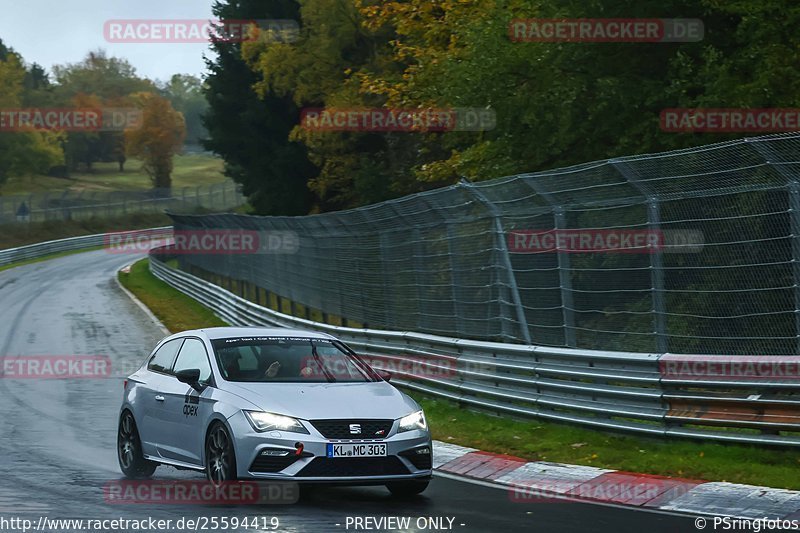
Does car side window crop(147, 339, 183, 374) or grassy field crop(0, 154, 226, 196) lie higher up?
grassy field crop(0, 154, 226, 196)

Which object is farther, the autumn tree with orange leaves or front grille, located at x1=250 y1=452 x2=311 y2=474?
the autumn tree with orange leaves

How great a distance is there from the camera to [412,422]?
10266 mm

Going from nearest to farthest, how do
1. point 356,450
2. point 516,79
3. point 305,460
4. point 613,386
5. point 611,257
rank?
point 305,460
point 356,450
point 613,386
point 611,257
point 516,79

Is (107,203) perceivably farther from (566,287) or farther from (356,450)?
(356,450)

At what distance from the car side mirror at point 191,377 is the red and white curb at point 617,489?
106 inches

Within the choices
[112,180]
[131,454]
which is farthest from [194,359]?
[112,180]

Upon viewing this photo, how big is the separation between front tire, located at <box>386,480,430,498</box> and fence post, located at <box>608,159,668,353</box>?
11.3ft

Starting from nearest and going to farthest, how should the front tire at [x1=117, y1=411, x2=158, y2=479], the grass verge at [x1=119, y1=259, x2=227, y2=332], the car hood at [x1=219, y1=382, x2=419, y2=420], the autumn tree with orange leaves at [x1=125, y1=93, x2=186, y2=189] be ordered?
the car hood at [x1=219, y1=382, x2=419, y2=420] < the front tire at [x1=117, y1=411, x2=158, y2=479] < the grass verge at [x1=119, y1=259, x2=227, y2=332] < the autumn tree with orange leaves at [x1=125, y1=93, x2=186, y2=189]

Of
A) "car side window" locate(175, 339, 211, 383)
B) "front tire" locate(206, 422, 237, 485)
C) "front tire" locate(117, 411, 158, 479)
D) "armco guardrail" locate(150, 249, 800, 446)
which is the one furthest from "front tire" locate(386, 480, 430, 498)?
"armco guardrail" locate(150, 249, 800, 446)

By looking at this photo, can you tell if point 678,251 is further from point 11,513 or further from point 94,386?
point 94,386

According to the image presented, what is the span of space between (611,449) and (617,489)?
1980mm

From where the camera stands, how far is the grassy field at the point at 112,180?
426 ft

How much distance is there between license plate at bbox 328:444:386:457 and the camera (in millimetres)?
9750

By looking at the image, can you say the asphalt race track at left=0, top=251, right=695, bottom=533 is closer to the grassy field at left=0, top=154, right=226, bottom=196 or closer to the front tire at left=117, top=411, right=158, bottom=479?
the front tire at left=117, top=411, right=158, bottom=479
